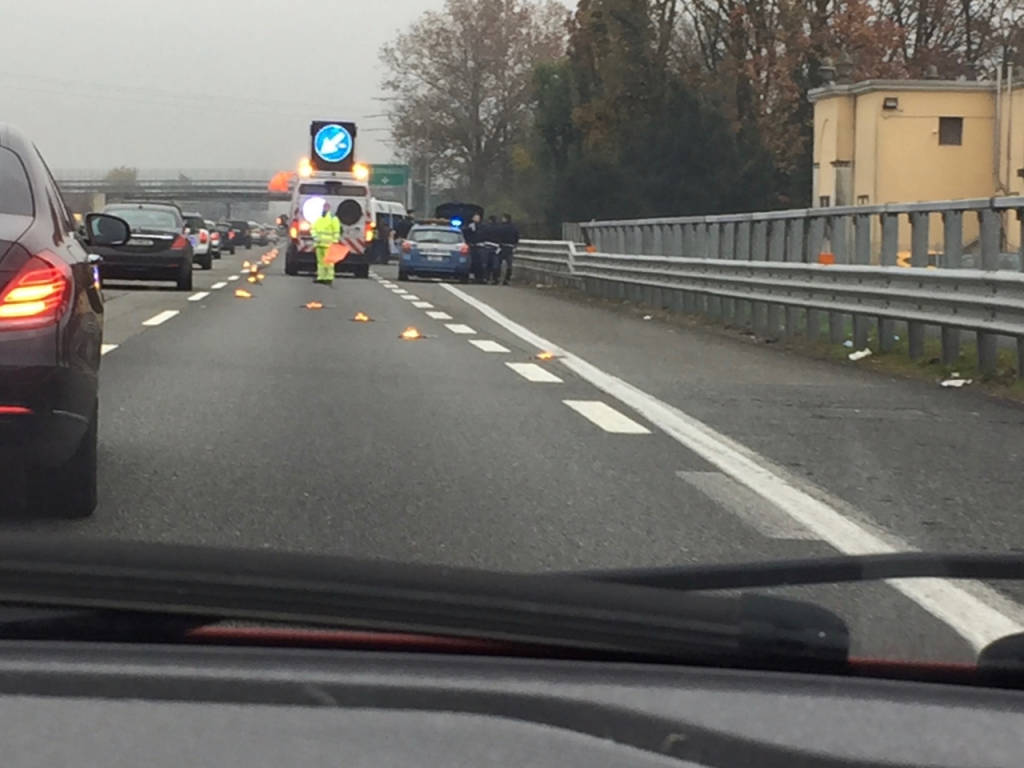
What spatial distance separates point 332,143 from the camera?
4297 centimetres

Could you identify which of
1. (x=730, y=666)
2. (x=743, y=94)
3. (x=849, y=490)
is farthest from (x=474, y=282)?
(x=730, y=666)

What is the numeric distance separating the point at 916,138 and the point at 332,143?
1903 cm

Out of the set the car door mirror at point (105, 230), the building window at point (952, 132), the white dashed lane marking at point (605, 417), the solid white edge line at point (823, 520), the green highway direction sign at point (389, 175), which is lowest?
the solid white edge line at point (823, 520)

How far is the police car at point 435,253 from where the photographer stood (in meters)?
37.7

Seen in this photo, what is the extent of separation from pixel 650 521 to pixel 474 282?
31670 millimetres

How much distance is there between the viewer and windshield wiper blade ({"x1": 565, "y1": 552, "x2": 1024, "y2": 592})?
2486mm

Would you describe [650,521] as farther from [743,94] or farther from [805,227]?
[743,94]

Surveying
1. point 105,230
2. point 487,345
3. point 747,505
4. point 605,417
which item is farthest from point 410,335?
point 747,505

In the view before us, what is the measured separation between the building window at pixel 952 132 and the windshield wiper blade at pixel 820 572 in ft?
172

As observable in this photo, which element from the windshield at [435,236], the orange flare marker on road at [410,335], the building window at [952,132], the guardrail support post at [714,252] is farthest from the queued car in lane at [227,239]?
the orange flare marker on road at [410,335]

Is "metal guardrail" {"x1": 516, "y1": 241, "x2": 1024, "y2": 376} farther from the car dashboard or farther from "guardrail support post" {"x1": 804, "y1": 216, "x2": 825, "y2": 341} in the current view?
the car dashboard

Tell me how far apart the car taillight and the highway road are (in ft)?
2.45

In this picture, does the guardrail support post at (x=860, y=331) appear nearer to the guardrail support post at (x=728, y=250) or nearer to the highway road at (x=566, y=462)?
the highway road at (x=566, y=462)

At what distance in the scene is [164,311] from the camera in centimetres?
2191
